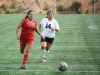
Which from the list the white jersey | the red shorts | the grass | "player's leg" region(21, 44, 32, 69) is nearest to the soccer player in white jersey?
the white jersey

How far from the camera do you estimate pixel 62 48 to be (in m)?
14.8

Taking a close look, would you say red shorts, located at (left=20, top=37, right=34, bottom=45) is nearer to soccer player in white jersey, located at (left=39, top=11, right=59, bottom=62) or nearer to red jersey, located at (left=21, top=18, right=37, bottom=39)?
red jersey, located at (left=21, top=18, right=37, bottom=39)

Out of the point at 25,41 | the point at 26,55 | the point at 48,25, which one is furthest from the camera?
the point at 48,25

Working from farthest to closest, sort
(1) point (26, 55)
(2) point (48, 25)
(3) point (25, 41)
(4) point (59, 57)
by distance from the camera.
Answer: (4) point (59, 57) < (2) point (48, 25) < (3) point (25, 41) < (1) point (26, 55)

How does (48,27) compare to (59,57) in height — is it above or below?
above

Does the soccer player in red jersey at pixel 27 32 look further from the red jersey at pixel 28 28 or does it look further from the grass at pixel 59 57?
the grass at pixel 59 57

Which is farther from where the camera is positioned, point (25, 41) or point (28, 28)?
point (25, 41)

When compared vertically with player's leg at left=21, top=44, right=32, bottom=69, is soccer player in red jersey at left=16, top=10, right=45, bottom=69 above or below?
above

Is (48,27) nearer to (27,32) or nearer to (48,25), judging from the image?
(48,25)

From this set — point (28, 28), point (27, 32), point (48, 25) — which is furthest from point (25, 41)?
point (48, 25)

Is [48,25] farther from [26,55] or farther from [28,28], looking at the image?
[26,55]

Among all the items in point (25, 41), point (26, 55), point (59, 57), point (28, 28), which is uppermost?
point (28, 28)

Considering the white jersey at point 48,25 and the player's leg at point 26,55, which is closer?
the player's leg at point 26,55

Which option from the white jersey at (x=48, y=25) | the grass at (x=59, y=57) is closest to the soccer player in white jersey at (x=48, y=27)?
the white jersey at (x=48, y=25)
